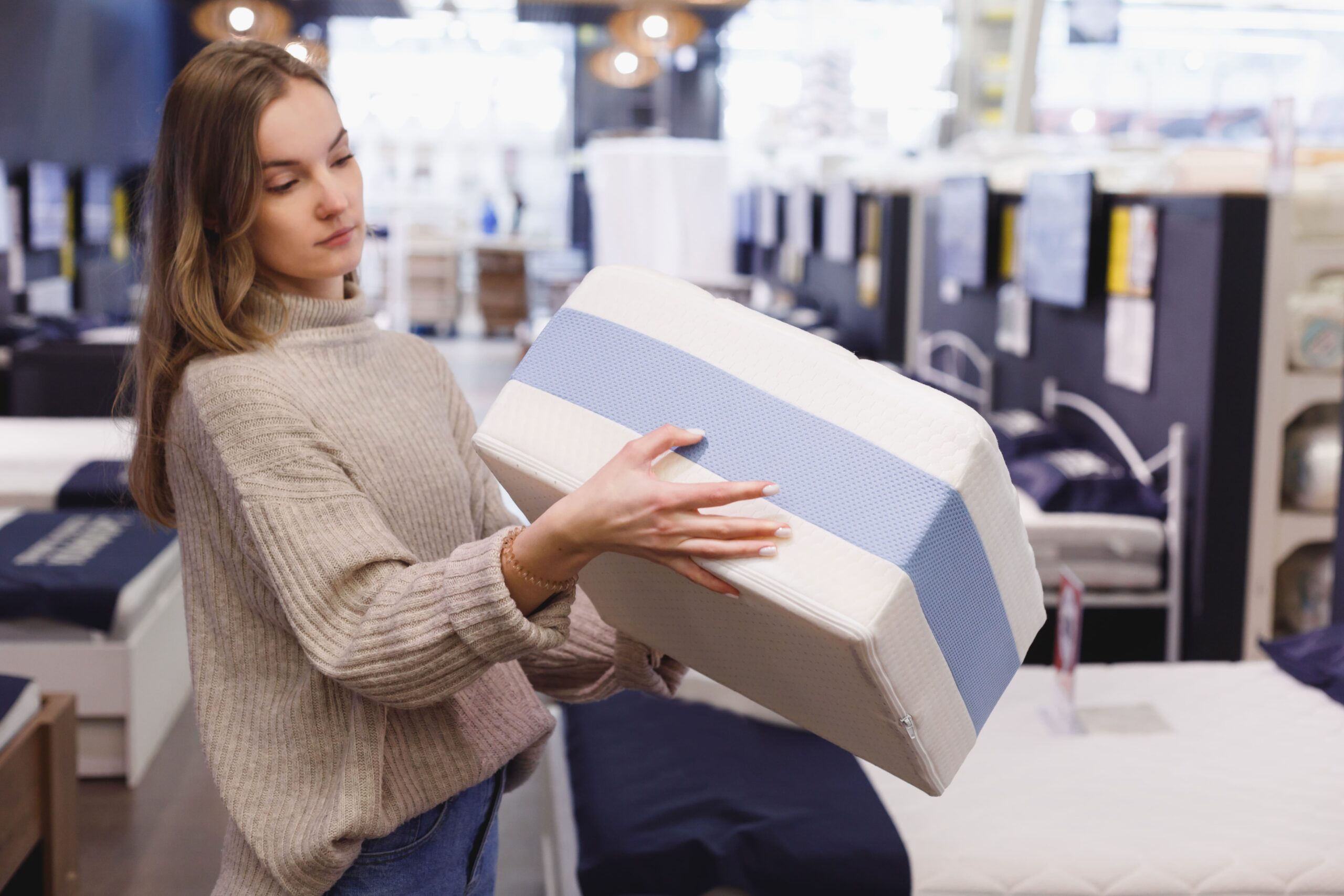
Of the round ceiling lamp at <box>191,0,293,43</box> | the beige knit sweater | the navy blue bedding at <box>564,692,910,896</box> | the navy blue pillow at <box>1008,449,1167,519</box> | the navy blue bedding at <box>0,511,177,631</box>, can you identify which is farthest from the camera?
the round ceiling lamp at <box>191,0,293,43</box>

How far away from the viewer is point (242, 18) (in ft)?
28.9

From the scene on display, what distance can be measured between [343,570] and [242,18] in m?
8.73

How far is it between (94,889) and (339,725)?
1.91 m

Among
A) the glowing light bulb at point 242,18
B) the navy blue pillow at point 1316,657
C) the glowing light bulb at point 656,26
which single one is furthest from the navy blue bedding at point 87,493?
the glowing light bulb at point 656,26

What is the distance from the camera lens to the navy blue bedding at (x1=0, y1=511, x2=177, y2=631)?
317 centimetres

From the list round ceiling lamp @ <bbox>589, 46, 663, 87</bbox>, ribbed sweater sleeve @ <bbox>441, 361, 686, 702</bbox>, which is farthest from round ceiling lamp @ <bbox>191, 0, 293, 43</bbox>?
ribbed sweater sleeve @ <bbox>441, 361, 686, 702</bbox>

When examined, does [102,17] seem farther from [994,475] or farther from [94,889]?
[994,475]

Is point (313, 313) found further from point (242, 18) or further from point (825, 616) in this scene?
point (242, 18)

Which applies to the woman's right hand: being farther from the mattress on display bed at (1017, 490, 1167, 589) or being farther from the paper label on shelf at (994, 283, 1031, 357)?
the paper label on shelf at (994, 283, 1031, 357)

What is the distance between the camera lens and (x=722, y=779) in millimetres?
2150

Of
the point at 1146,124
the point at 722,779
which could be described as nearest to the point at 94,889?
the point at 722,779

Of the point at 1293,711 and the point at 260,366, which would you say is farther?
the point at 1293,711

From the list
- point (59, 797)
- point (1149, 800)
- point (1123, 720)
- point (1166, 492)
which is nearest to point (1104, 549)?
point (1166, 492)

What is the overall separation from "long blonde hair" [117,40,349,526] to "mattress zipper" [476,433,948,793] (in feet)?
0.95
